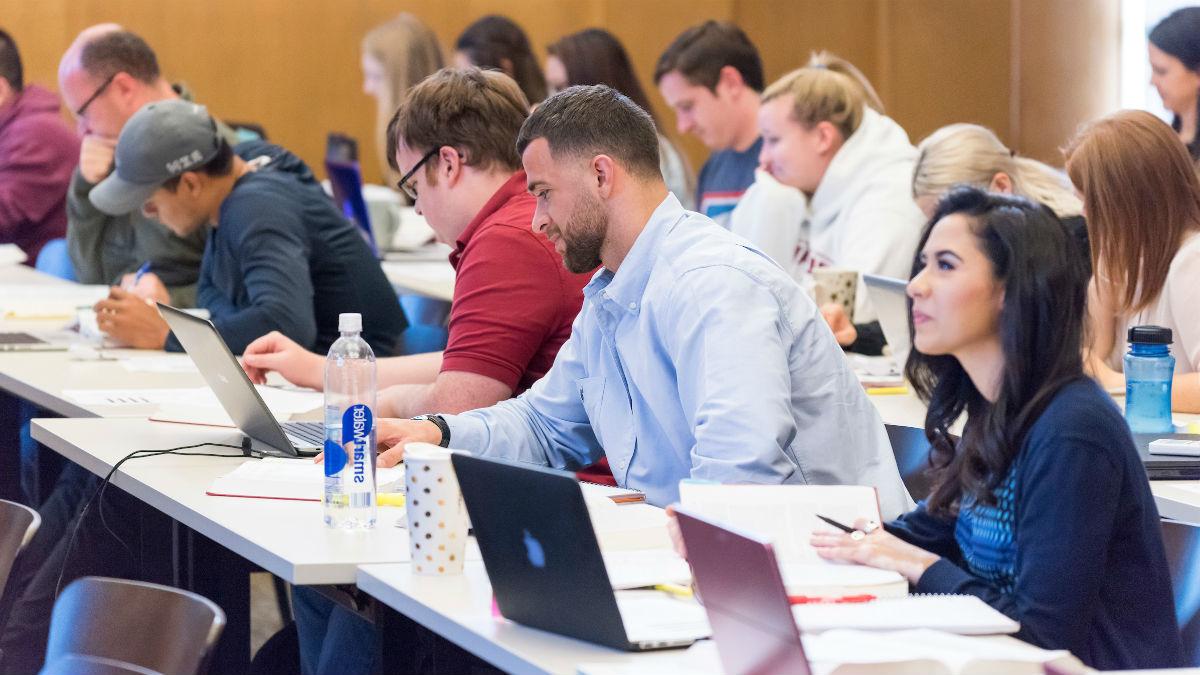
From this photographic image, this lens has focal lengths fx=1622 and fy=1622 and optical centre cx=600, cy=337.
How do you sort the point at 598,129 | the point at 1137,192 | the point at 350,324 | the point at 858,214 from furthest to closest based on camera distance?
the point at 858,214 < the point at 1137,192 < the point at 598,129 < the point at 350,324

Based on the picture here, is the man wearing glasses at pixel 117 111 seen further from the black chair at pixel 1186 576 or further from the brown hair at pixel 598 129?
the black chair at pixel 1186 576

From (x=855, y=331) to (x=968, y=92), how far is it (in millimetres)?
4726

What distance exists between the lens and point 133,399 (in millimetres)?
3189

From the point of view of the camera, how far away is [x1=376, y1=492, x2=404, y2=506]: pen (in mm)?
2270

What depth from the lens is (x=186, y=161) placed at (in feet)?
12.1

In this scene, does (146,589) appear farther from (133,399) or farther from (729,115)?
(729,115)

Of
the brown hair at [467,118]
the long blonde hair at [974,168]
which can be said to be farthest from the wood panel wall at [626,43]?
the brown hair at [467,118]

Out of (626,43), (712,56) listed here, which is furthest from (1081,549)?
(626,43)

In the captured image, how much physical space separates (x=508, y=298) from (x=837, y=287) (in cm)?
128

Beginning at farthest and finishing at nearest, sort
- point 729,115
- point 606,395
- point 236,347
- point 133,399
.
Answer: point 729,115 → point 236,347 → point 133,399 → point 606,395

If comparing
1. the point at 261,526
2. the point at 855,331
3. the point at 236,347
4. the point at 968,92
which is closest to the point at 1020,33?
the point at 968,92

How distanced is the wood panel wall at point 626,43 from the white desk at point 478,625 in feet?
20.4

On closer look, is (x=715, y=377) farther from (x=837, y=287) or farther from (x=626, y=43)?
(x=626, y=43)

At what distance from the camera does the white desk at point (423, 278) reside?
4965 mm
